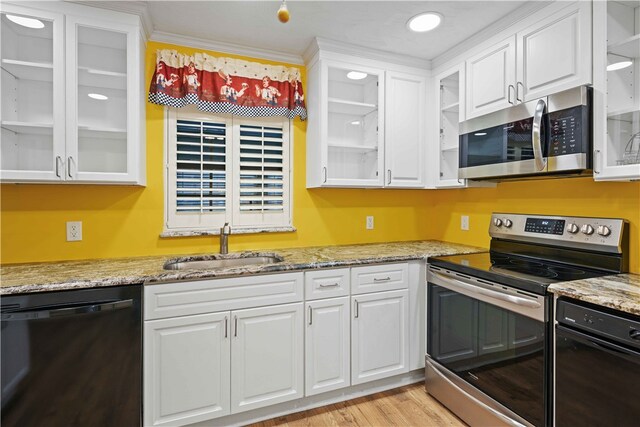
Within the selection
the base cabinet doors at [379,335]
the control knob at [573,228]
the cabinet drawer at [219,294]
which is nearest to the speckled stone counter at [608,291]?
the control knob at [573,228]

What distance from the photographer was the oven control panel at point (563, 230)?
1.76 m

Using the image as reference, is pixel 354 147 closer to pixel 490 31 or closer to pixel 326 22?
pixel 326 22

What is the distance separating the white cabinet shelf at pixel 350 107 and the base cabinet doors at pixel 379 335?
142cm

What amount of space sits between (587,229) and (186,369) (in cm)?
235

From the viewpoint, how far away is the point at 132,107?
199 cm

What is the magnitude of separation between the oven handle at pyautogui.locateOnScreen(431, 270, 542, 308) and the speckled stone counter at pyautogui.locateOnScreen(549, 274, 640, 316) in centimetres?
13

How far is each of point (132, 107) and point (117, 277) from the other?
1025 mm

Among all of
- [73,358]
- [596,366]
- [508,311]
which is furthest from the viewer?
[508,311]

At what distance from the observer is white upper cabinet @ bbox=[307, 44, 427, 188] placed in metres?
2.48

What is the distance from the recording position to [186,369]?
1.78m

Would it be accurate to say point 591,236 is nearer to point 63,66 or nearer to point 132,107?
point 132,107

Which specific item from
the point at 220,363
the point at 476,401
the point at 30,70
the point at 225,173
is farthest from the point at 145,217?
the point at 476,401

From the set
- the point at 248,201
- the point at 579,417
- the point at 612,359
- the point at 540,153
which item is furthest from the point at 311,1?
the point at 579,417

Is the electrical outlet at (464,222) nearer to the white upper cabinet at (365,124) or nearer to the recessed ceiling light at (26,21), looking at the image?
the white upper cabinet at (365,124)
